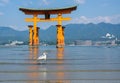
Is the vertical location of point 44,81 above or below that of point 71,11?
below

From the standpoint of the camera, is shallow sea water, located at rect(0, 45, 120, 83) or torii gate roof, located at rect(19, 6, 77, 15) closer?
shallow sea water, located at rect(0, 45, 120, 83)

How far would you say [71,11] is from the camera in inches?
3199

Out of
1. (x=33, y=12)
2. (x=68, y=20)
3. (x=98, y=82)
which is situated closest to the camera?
(x=98, y=82)

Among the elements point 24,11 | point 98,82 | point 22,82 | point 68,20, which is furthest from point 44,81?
point 24,11

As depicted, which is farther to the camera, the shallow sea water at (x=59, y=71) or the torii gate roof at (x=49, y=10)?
the torii gate roof at (x=49, y=10)

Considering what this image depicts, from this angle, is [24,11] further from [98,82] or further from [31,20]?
[98,82]

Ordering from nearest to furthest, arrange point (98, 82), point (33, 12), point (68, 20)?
point (98, 82) < point (68, 20) < point (33, 12)

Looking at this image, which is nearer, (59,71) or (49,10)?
(59,71)

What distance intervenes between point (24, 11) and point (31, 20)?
3.66 metres

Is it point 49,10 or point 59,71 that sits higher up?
point 49,10

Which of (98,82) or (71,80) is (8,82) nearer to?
(71,80)

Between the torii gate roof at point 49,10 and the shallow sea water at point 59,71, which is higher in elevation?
the torii gate roof at point 49,10

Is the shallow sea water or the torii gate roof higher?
the torii gate roof

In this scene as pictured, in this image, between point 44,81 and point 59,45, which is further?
point 59,45
